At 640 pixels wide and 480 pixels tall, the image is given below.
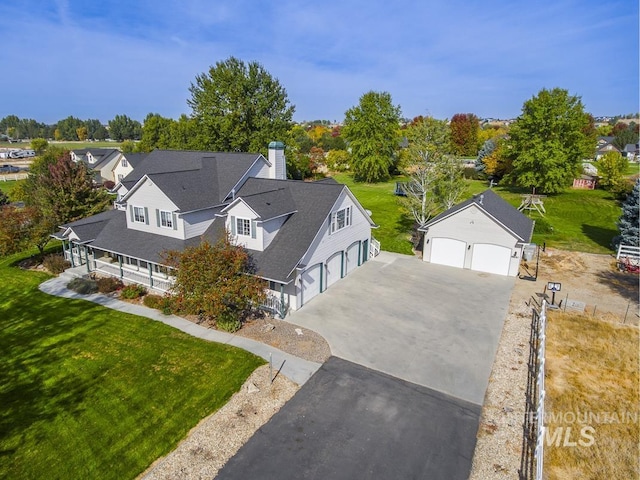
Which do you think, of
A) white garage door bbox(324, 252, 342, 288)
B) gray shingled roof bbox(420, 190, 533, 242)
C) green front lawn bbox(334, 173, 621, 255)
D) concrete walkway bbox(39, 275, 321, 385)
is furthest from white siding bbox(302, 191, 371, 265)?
green front lawn bbox(334, 173, 621, 255)

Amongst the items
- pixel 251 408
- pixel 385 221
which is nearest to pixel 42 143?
pixel 385 221

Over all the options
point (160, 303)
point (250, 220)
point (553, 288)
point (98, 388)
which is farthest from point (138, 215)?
point (553, 288)

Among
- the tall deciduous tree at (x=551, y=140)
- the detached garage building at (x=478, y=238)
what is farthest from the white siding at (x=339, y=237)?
the tall deciduous tree at (x=551, y=140)

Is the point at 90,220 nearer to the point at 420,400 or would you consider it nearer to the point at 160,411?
the point at 160,411

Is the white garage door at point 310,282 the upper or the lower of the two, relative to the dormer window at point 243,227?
lower

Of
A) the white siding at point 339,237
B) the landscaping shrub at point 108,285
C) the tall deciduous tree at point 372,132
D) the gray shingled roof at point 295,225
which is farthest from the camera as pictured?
the tall deciduous tree at point 372,132

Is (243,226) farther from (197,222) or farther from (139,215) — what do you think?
(139,215)

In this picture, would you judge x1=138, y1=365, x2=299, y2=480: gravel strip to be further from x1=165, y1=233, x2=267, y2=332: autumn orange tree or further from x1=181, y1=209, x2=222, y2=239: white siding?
x1=181, y1=209, x2=222, y2=239: white siding

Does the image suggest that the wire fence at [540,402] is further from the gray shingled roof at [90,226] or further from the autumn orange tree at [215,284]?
the gray shingled roof at [90,226]
